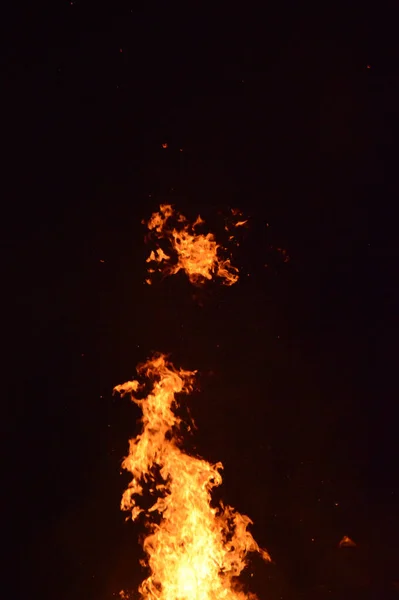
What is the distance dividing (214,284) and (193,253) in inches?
14.2

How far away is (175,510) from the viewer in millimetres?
7516

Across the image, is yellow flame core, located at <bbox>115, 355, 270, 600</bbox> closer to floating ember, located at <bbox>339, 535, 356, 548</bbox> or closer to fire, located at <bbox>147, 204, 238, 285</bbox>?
floating ember, located at <bbox>339, 535, 356, 548</bbox>

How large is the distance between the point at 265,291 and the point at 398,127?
199 cm

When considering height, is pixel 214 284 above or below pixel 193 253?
below

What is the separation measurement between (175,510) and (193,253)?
2.45 meters

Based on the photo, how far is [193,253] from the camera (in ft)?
25.0

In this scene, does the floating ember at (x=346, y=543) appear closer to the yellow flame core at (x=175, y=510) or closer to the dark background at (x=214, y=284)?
the dark background at (x=214, y=284)

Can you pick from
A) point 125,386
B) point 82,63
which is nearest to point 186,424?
A: point 125,386

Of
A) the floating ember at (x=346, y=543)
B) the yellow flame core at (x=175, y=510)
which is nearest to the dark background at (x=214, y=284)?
the floating ember at (x=346, y=543)

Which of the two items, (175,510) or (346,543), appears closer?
(175,510)

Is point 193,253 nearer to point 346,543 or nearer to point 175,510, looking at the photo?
point 175,510

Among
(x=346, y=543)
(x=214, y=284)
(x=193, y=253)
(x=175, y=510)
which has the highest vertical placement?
(x=193, y=253)


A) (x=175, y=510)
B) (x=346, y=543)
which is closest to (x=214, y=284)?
(x=175, y=510)

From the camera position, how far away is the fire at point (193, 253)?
7.61 metres
